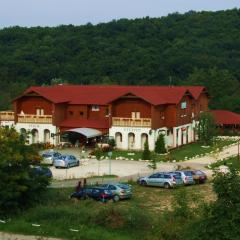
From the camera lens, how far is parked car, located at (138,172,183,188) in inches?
1460

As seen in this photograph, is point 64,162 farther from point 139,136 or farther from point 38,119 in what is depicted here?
point 38,119

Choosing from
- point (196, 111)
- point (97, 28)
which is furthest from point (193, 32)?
point (196, 111)

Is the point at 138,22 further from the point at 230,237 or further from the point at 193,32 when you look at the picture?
the point at 230,237

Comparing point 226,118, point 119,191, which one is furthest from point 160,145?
point 119,191

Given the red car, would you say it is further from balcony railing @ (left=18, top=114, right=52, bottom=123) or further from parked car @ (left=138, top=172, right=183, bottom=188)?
balcony railing @ (left=18, top=114, right=52, bottom=123)

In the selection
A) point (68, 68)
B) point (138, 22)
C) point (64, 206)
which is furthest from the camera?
point (138, 22)

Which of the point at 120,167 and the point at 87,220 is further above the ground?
the point at 120,167

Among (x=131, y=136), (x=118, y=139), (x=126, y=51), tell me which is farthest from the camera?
(x=126, y=51)

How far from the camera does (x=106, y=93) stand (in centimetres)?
6253

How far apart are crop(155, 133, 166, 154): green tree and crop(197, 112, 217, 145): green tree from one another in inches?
236

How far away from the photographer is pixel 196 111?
214ft

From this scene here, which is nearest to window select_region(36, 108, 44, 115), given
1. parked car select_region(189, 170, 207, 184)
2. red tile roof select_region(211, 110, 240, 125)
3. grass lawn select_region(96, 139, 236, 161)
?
grass lawn select_region(96, 139, 236, 161)

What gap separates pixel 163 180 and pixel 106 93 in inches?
1025

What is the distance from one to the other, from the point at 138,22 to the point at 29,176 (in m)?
100
